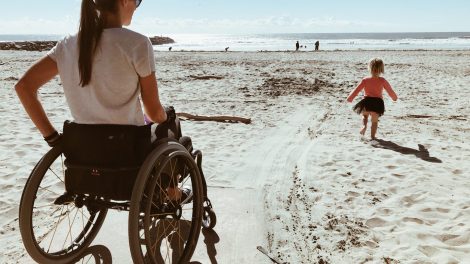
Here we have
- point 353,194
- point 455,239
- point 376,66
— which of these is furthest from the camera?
point 376,66

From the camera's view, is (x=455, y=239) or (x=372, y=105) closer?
(x=455, y=239)

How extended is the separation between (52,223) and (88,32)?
214 cm

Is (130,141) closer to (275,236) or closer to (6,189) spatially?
(275,236)

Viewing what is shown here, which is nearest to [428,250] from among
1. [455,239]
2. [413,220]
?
[455,239]

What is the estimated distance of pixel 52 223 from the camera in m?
3.39

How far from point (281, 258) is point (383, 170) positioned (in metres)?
2.48

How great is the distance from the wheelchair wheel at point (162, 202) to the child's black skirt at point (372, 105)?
14.9 ft

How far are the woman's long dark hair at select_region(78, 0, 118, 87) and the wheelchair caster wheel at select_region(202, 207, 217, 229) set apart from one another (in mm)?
1622

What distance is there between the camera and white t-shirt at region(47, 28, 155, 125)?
6.59ft

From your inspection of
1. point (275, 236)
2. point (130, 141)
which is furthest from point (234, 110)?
point (130, 141)

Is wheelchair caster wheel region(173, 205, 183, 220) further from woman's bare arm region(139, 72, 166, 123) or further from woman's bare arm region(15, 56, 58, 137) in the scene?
woman's bare arm region(15, 56, 58, 137)

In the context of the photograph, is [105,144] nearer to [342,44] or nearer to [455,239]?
[455,239]

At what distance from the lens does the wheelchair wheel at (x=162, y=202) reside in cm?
215

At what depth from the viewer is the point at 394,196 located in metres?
4.00
